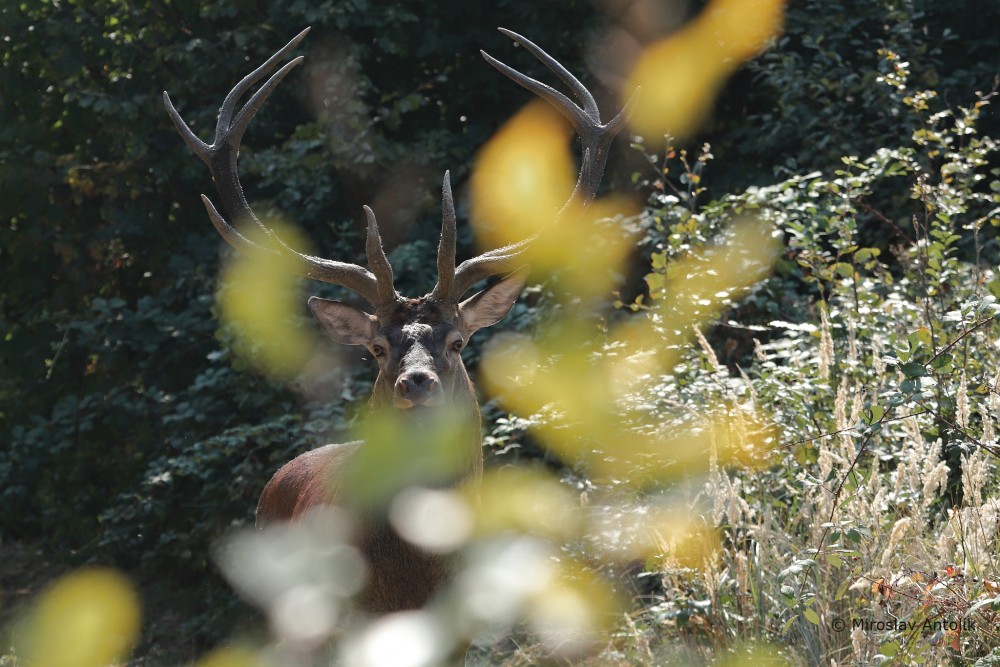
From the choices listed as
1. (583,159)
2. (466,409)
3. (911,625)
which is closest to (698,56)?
(583,159)

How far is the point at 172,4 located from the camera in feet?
31.2

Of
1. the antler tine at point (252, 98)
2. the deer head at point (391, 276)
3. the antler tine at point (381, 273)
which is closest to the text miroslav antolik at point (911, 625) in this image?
the deer head at point (391, 276)

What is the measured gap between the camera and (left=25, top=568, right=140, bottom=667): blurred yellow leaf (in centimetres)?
73

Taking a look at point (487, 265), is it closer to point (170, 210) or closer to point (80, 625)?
point (80, 625)

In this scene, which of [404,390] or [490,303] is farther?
[490,303]

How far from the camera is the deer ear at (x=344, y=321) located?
450 centimetres

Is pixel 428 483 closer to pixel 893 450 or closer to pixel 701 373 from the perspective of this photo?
pixel 893 450

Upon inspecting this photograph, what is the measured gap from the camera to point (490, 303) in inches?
185

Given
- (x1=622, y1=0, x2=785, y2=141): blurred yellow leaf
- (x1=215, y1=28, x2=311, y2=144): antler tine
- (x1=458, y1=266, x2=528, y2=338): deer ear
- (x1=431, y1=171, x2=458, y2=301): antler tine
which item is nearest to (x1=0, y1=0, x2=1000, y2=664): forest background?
(x1=622, y1=0, x2=785, y2=141): blurred yellow leaf

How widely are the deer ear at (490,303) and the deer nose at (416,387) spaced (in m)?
0.79

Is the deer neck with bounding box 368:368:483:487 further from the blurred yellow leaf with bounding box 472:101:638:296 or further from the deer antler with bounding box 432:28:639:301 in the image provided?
the blurred yellow leaf with bounding box 472:101:638:296

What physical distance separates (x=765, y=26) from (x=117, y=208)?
512 cm

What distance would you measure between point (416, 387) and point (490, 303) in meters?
1.04

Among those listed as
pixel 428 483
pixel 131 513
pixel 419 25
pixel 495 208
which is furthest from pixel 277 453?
pixel 428 483
